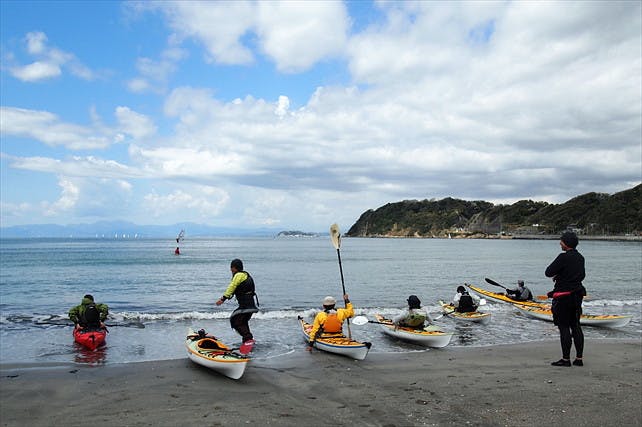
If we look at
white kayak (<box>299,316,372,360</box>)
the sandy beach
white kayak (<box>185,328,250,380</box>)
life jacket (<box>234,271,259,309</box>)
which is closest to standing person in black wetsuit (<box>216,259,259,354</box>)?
life jacket (<box>234,271,259,309</box>)

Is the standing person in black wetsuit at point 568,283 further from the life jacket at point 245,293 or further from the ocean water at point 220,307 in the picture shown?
the life jacket at point 245,293

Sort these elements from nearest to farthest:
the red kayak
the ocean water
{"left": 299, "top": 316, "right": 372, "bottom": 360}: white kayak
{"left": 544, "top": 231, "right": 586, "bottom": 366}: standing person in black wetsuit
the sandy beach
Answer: the sandy beach
{"left": 544, "top": 231, "right": 586, "bottom": 366}: standing person in black wetsuit
{"left": 299, "top": 316, "right": 372, "bottom": 360}: white kayak
the red kayak
the ocean water

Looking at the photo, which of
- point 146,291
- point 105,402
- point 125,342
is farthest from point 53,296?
point 105,402

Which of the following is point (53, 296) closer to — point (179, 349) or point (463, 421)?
point (179, 349)

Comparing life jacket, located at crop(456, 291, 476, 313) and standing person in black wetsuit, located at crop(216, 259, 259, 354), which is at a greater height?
standing person in black wetsuit, located at crop(216, 259, 259, 354)

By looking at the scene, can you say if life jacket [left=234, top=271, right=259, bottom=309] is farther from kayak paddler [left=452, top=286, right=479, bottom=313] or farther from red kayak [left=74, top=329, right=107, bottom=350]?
kayak paddler [left=452, top=286, right=479, bottom=313]

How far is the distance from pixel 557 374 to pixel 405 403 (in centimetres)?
370

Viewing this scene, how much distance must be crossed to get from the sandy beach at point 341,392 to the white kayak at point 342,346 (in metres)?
0.22

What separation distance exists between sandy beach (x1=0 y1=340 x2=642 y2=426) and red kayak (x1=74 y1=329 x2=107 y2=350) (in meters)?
2.05

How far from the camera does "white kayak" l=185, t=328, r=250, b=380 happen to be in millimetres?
9234

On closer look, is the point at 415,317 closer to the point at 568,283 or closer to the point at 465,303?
the point at 568,283

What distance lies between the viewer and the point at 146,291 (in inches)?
1217

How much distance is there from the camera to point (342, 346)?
36.9 ft

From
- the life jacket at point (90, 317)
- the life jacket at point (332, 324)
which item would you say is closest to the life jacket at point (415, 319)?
the life jacket at point (332, 324)
